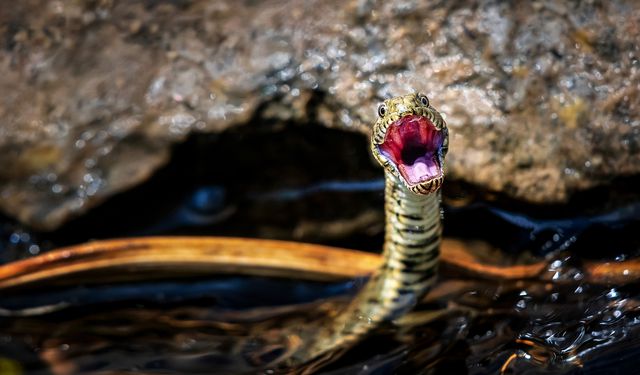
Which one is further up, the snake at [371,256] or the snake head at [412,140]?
the snake head at [412,140]

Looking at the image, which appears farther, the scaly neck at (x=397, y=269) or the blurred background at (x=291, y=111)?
the blurred background at (x=291, y=111)

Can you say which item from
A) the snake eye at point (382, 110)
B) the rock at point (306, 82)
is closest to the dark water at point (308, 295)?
the rock at point (306, 82)

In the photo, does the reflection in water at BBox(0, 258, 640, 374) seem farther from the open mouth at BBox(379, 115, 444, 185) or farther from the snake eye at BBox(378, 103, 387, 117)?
the snake eye at BBox(378, 103, 387, 117)

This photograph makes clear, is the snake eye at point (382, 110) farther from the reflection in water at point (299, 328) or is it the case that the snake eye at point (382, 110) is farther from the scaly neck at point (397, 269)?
the reflection in water at point (299, 328)

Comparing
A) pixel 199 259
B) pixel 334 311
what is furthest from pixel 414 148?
pixel 199 259

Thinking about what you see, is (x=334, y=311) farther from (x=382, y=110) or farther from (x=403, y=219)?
(x=382, y=110)

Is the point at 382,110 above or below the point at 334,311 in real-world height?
above
